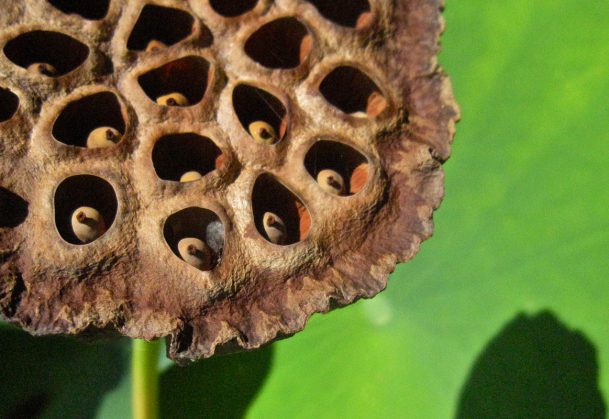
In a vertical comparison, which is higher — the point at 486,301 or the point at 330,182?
the point at 486,301

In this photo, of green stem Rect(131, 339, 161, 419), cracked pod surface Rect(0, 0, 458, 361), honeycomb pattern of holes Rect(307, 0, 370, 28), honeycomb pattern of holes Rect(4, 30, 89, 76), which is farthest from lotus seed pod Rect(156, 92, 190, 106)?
green stem Rect(131, 339, 161, 419)

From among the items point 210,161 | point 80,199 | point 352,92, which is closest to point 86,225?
point 80,199

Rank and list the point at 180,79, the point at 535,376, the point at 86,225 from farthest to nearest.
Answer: the point at 535,376 → the point at 180,79 → the point at 86,225

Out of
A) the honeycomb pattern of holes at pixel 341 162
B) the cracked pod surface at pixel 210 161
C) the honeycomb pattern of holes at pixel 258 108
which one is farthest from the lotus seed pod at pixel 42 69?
the honeycomb pattern of holes at pixel 341 162

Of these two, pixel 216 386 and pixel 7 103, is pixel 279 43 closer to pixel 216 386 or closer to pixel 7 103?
pixel 7 103

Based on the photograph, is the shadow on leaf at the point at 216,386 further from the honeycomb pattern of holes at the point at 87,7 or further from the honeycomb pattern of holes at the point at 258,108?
the honeycomb pattern of holes at the point at 87,7

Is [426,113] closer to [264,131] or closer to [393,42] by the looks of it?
[393,42]
